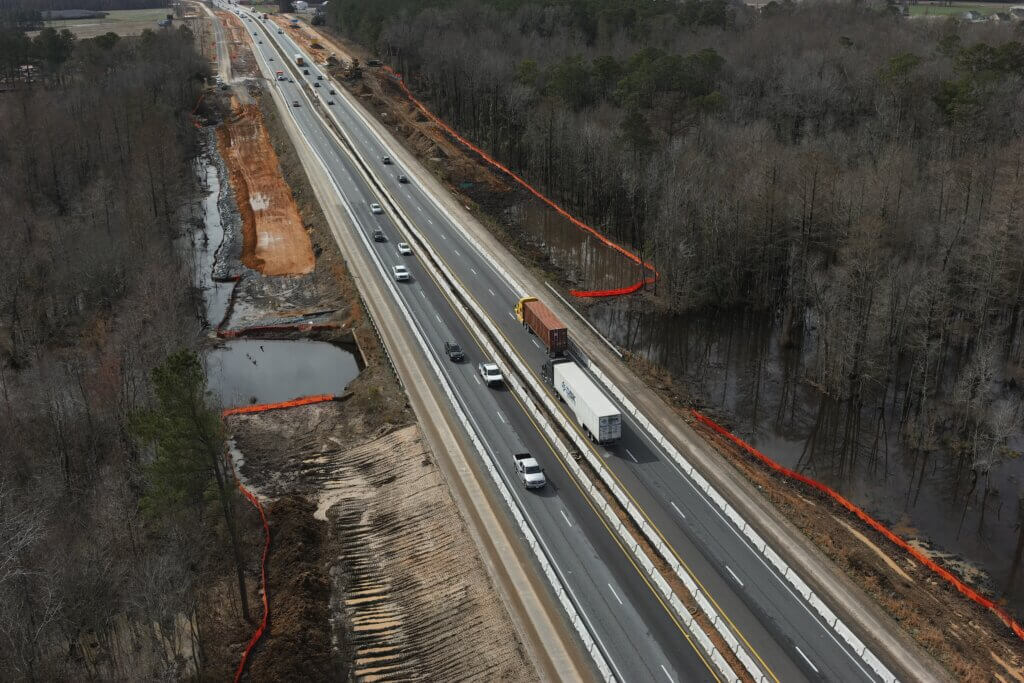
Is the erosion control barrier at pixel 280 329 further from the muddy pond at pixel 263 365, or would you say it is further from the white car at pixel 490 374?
the white car at pixel 490 374

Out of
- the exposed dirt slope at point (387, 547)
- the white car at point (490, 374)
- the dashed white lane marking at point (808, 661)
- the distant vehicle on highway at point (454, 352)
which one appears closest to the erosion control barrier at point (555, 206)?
the distant vehicle on highway at point (454, 352)

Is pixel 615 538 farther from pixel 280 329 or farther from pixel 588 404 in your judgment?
pixel 280 329

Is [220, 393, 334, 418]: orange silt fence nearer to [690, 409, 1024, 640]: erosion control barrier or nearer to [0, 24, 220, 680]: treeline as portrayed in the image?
[0, 24, 220, 680]: treeline

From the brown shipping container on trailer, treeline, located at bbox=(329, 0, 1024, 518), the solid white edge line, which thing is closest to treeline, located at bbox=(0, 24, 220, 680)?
the solid white edge line

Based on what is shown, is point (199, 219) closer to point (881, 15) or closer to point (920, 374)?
point (920, 374)

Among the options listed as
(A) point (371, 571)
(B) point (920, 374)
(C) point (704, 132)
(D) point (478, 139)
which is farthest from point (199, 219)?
(B) point (920, 374)

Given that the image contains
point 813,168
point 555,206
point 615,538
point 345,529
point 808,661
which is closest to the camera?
point 808,661

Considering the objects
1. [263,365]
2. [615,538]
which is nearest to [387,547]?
[615,538]
